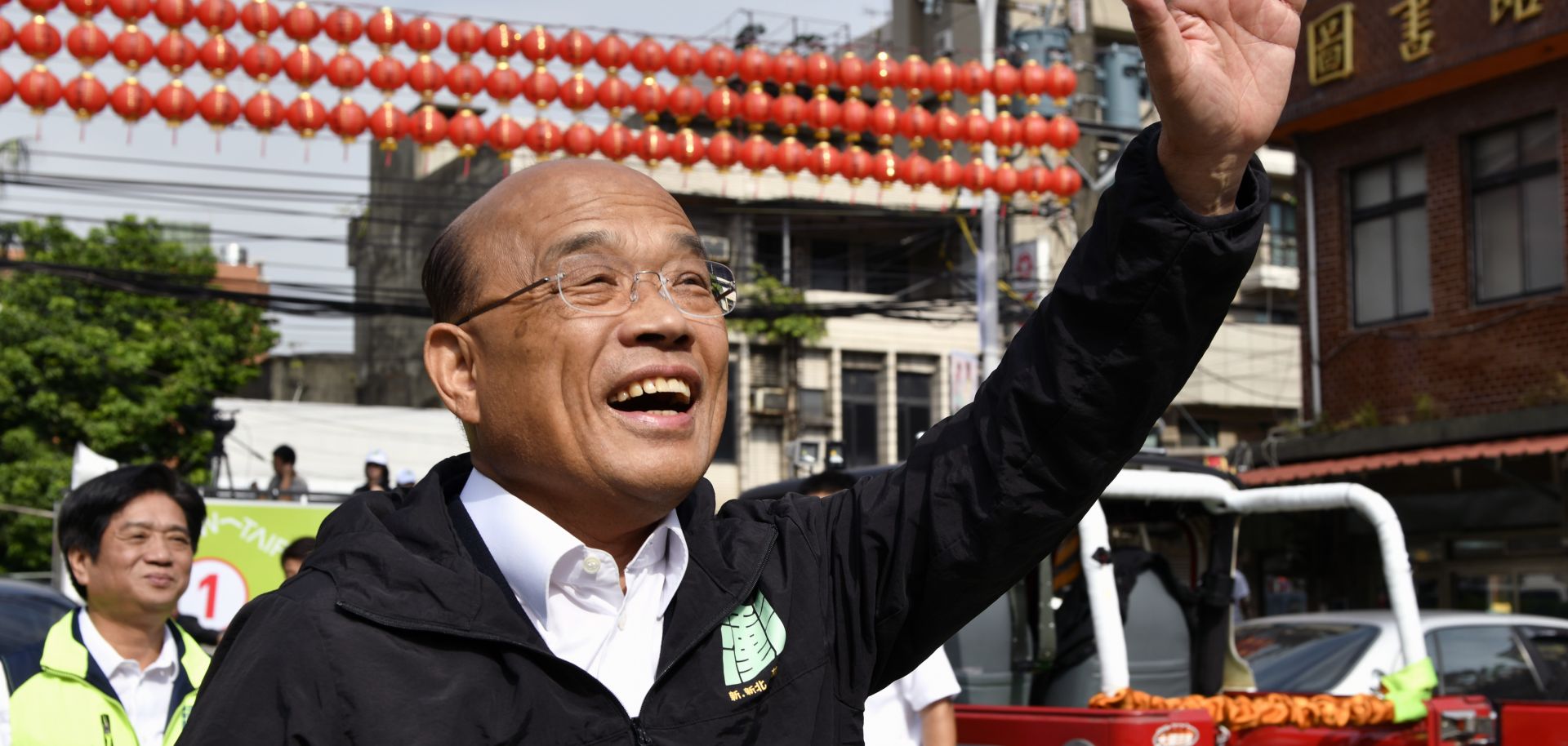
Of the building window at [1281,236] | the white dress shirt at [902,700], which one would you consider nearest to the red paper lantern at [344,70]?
the white dress shirt at [902,700]

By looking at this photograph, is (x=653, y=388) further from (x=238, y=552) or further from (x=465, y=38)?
(x=238, y=552)

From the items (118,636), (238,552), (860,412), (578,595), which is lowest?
(238,552)

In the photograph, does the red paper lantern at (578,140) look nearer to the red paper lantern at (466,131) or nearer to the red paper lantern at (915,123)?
the red paper lantern at (466,131)

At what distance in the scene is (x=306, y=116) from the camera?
9.93 metres

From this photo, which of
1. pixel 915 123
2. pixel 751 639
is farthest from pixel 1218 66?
pixel 915 123

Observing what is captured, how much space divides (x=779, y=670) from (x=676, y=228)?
53cm

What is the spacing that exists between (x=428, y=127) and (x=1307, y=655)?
6.20 m

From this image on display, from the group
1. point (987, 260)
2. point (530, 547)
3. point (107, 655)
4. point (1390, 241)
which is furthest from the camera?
point (1390, 241)

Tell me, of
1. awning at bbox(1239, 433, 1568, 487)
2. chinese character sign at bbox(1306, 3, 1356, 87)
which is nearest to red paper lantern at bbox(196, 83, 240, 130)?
awning at bbox(1239, 433, 1568, 487)

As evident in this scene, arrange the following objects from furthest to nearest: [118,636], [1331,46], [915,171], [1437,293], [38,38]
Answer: [1331,46] → [1437,293] → [915,171] → [38,38] → [118,636]

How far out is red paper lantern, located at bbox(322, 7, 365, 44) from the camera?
394 inches

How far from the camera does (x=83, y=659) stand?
3467 millimetres

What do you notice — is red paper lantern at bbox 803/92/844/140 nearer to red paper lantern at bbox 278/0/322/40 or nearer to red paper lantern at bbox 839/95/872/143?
red paper lantern at bbox 839/95/872/143

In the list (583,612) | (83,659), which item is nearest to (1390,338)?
(83,659)
